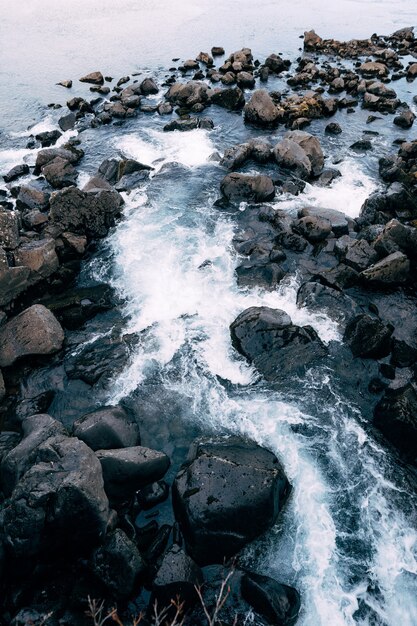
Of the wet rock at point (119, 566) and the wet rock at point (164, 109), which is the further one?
the wet rock at point (164, 109)

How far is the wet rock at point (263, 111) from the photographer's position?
75.5 ft

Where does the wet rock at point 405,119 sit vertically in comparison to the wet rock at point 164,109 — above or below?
below

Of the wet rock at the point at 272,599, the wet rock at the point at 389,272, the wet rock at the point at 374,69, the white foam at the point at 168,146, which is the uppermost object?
the wet rock at the point at 374,69

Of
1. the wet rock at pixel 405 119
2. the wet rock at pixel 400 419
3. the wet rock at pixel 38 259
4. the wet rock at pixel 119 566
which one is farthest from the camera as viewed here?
the wet rock at pixel 405 119

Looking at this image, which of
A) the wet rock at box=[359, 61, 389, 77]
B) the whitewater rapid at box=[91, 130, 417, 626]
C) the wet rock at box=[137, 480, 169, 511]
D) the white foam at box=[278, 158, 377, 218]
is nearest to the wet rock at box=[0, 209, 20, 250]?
the whitewater rapid at box=[91, 130, 417, 626]

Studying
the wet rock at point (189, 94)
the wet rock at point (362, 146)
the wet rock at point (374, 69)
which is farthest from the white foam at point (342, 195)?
the wet rock at point (374, 69)

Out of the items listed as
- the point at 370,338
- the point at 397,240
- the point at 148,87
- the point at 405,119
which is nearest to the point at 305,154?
the point at 397,240

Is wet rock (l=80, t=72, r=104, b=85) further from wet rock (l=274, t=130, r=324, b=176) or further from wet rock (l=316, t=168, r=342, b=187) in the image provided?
wet rock (l=316, t=168, r=342, b=187)

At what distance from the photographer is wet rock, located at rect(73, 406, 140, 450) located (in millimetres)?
9086

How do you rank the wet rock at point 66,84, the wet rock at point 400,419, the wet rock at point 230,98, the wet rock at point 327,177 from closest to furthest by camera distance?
the wet rock at point 400,419 < the wet rock at point 327,177 < the wet rock at point 230,98 < the wet rock at point 66,84

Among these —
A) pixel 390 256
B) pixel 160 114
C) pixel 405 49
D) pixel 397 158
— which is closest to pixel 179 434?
pixel 390 256

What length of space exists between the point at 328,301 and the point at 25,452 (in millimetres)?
9040

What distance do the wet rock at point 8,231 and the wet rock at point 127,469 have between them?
26.4 feet

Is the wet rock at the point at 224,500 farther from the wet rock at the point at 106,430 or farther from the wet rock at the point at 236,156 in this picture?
the wet rock at the point at 236,156
